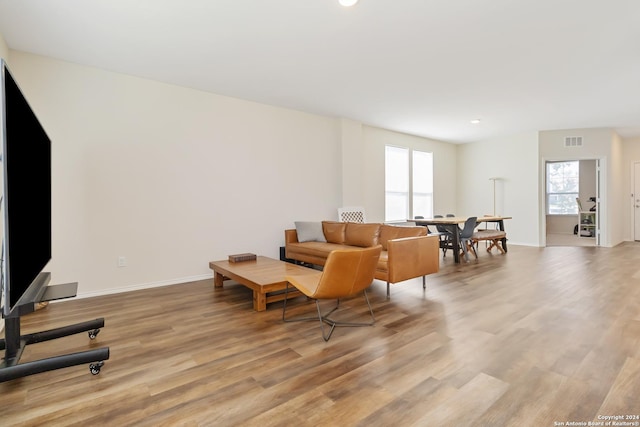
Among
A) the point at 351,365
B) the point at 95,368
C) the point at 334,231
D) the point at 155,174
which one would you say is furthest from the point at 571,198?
the point at 95,368

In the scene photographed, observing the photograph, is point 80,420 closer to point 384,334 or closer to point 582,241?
point 384,334

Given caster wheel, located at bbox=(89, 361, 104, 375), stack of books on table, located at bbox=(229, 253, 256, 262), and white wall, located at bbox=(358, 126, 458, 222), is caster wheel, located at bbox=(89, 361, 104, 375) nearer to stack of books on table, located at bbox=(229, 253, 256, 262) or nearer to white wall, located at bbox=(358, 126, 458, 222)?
stack of books on table, located at bbox=(229, 253, 256, 262)

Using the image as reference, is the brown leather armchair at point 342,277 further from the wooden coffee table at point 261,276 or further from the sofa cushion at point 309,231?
the sofa cushion at point 309,231

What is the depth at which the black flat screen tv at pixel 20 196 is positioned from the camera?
1.54 metres

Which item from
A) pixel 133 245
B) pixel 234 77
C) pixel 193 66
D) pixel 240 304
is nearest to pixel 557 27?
pixel 234 77

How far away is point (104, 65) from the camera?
13.1 feet

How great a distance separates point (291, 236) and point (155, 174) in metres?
2.37

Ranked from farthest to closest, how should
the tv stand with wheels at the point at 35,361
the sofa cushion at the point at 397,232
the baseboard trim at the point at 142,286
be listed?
the sofa cushion at the point at 397,232
the baseboard trim at the point at 142,286
the tv stand with wheels at the point at 35,361

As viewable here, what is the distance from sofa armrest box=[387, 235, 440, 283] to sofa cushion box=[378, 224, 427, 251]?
334 millimetres

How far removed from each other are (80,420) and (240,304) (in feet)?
6.49

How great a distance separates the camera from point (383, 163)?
25.0 ft

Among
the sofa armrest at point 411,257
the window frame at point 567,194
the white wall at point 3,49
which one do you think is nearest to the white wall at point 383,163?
the sofa armrest at point 411,257

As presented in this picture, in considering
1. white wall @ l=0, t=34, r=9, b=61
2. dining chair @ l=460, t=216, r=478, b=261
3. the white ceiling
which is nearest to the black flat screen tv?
the white ceiling

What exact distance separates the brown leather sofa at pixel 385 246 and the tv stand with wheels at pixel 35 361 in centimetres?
279
